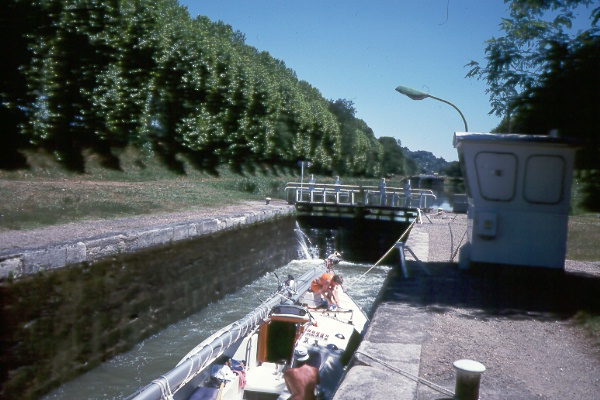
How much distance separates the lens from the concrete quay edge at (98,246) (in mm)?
6590

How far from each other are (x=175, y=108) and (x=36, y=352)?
68.2 ft

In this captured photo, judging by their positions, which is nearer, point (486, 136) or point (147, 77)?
point (486, 136)

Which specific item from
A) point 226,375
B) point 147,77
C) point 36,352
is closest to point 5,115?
point 147,77

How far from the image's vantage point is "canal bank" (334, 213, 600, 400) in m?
4.32

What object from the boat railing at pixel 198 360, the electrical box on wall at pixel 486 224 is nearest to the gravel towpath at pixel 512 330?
the electrical box on wall at pixel 486 224

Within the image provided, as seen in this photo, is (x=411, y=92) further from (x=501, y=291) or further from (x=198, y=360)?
(x=198, y=360)

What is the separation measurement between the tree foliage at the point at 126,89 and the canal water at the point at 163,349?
802cm

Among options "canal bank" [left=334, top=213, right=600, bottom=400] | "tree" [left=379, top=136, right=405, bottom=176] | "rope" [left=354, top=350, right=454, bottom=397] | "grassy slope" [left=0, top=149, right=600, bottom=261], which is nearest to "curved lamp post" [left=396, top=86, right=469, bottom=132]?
"grassy slope" [left=0, top=149, right=600, bottom=261]

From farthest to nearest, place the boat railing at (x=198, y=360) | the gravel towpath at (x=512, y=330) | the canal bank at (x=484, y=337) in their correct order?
the boat railing at (x=198, y=360)
the gravel towpath at (x=512, y=330)
the canal bank at (x=484, y=337)

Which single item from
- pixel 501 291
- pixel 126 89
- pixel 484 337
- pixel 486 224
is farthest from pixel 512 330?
pixel 126 89

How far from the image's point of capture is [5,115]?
52.4ft

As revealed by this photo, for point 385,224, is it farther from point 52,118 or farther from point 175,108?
point 52,118

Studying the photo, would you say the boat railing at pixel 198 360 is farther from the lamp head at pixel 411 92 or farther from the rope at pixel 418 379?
the lamp head at pixel 411 92

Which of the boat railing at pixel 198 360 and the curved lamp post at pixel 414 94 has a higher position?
the curved lamp post at pixel 414 94
